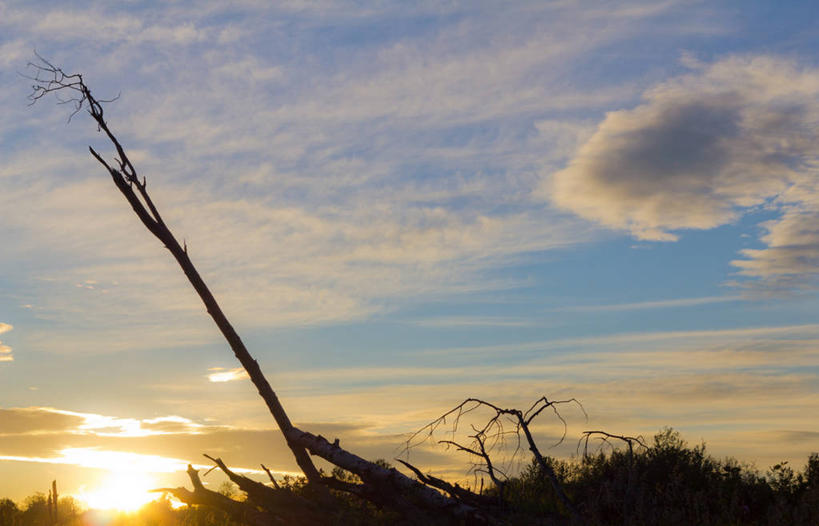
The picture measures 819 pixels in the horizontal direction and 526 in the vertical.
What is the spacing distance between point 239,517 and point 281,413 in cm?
199

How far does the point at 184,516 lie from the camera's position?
1457cm

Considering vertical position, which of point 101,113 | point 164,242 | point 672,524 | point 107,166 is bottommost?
point 672,524

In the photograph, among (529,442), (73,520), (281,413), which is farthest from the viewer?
(73,520)

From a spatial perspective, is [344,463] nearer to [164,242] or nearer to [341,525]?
[341,525]

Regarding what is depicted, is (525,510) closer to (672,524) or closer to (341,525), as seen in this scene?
(672,524)

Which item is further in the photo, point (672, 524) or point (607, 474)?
point (607, 474)

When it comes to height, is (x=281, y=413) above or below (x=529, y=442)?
above

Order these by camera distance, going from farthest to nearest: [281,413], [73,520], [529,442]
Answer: [73,520] < [281,413] < [529,442]

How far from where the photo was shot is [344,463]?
1291 centimetres

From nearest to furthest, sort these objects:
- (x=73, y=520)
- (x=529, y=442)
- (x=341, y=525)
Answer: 1. (x=341, y=525)
2. (x=529, y=442)
3. (x=73, y=520)

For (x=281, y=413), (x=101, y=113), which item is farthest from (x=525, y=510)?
(x=101, y=113)

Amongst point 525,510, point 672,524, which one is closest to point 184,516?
point 525,510

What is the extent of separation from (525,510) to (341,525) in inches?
153

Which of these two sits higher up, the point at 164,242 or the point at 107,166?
the point at 107,166
